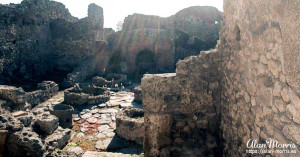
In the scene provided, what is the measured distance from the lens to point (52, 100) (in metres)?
9.68

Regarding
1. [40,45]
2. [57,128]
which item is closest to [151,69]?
[40,45]

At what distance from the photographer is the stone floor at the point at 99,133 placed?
17.9 feet

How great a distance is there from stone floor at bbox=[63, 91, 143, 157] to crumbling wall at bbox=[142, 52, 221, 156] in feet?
3.69

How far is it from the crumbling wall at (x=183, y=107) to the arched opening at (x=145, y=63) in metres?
13.3

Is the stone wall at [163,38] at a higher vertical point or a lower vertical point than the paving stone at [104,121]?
higher

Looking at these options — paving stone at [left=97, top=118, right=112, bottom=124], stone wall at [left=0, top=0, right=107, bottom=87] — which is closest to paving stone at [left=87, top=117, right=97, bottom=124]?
paving stone at [left=97, top=118, right=112, bottom=124]

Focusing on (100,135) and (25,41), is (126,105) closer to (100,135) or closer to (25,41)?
(100,135)

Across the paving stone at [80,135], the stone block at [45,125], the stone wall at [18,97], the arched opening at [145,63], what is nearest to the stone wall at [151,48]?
the arched opening at [145,63]

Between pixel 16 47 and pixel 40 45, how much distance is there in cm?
245

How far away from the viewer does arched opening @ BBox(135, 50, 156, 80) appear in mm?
17342

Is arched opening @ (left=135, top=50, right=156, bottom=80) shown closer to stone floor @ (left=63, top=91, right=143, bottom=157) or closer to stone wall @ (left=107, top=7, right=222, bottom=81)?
stone wall @ (left=107, top=7, right=222, bottom=81)

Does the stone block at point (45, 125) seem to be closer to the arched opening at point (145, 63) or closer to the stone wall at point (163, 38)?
the stone wall at point (163, 38)

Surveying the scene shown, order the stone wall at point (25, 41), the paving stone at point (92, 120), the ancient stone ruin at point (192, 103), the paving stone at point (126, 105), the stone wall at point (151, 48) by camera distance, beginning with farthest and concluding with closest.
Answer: the stone wall at point (151, 48) < the stone wall at point (25, 41) < the paving stone at point (126, 105) < the paving stone at point (92, 120) < the ancient stone ruin at point (192, 103)

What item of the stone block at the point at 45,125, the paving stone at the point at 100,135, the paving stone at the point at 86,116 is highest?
the stone block at the point at 45,125
